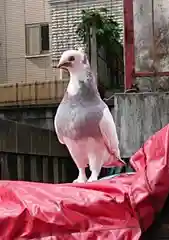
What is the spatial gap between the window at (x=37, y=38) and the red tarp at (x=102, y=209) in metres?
13.1

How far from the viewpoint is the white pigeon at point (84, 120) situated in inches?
190

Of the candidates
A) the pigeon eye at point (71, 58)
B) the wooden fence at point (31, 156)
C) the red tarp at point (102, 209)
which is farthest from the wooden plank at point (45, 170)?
the red tarp at point (102, 209)

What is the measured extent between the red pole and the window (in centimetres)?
1006

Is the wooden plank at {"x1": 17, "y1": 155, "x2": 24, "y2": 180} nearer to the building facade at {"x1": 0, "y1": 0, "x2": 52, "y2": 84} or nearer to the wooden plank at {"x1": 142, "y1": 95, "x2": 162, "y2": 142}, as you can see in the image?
the wooden plank at {"x1": 142, "y1": 95, "x2": 162, "y2": 142}

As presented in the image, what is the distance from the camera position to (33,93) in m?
12.8

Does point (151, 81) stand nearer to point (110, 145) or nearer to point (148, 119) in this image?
point (148, 119)

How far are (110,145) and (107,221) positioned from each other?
1.83 metres

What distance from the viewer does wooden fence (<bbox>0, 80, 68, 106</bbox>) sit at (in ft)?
40.6

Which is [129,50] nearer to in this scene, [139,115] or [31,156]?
[139,115]

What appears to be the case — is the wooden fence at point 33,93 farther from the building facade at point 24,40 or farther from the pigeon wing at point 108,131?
the pigeon wing at point 108,131

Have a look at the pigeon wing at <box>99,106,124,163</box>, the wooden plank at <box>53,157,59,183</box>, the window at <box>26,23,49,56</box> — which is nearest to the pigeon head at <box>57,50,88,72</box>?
the pigeon wing at <box>99,106,124,163</box>

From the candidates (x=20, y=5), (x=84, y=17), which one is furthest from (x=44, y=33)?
(x=84, y=17)

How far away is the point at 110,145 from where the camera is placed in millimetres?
4945

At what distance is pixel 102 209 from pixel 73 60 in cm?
197
